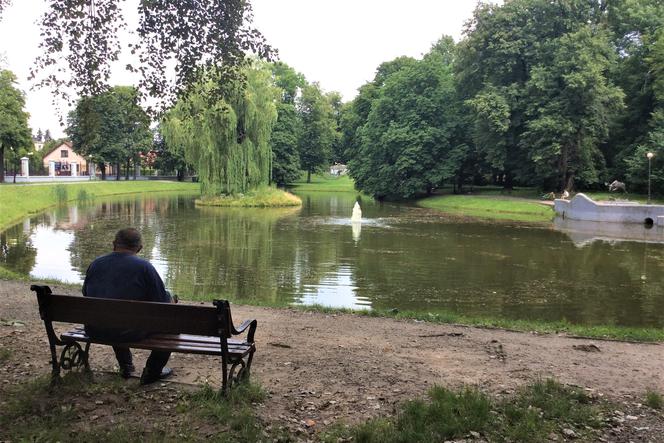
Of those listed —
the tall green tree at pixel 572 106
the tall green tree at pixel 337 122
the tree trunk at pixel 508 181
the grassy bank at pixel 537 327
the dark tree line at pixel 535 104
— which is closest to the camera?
the grassy bank at pixel 537 327

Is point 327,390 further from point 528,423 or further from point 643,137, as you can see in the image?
point 643,137

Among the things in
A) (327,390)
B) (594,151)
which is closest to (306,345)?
(327,390)

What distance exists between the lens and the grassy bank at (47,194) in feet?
95.0

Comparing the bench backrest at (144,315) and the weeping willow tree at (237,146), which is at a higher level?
the weeping willow tree at (237,146)

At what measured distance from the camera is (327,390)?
179 inches

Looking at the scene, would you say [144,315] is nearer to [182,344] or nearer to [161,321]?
[161,321]

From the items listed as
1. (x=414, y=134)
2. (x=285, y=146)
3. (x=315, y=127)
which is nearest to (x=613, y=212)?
(x=414, y=134)

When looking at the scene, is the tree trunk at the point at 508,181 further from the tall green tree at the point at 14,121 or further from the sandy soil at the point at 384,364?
the sandy soil at the point at 384,364

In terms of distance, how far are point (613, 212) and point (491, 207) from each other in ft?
31.3

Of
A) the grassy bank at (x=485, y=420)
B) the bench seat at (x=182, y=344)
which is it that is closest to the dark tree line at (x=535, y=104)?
the grassy bank at (x=485, y=420)

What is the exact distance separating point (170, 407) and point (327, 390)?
128 centimetres

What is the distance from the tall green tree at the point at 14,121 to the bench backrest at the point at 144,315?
4522 cm

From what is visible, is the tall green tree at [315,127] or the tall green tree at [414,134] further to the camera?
the tall green tree at [315,127]

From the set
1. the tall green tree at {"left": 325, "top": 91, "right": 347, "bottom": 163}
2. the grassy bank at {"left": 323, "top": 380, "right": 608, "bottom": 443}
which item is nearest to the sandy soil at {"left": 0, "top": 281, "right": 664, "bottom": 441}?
the grassy bank at {"left": 323, "top": 380, "right": 608, "bottom": 443}
